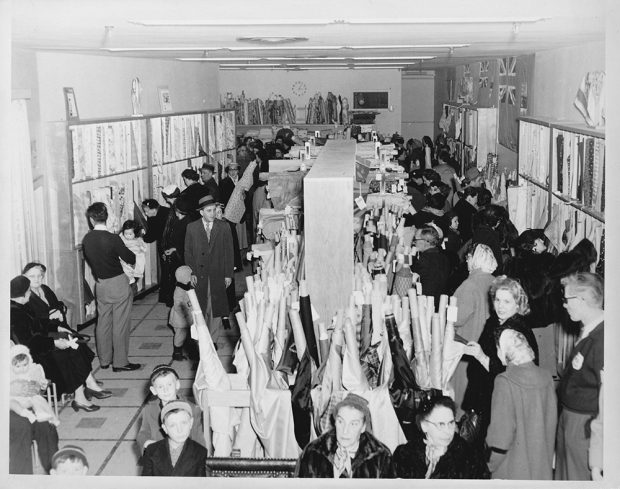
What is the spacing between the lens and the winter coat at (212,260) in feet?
25.0

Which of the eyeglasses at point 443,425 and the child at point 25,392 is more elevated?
the eyeglasses at point 443,425

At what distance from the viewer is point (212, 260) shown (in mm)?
7648

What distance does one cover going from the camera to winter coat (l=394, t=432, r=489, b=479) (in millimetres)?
3672

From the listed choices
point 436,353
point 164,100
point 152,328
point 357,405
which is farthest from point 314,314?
point 164,100

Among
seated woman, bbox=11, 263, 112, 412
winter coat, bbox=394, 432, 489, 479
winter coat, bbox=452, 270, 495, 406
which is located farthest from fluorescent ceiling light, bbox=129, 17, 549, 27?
seated woman, bbox=11, 263, 112, 412

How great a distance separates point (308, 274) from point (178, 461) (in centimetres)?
121

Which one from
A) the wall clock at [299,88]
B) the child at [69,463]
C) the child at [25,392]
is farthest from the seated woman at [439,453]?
the wall clock at [299,88]

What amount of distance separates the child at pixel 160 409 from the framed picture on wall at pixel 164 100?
7200 mm

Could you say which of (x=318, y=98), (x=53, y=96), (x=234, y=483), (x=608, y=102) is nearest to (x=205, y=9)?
(x=608, y=102)

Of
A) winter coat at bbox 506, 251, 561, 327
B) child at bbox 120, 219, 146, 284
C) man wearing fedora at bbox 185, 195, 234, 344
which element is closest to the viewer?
winter coat at bbox 506, 251, 561, 327

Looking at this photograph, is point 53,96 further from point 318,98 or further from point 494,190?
point 318,98

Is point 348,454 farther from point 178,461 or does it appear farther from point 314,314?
point 314,314

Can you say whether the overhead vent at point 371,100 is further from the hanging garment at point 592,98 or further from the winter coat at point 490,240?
the winter coat at point 490,240

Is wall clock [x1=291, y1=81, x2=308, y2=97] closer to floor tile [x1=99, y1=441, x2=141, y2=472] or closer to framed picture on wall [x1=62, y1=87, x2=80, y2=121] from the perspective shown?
framed picture on wall [x1=62, y1=87, x2=80, y2=121]
